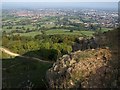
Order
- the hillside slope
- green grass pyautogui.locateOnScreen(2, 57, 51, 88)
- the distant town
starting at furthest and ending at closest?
the distant town < green grass pyautogui.locateOnScreen(2, 57, 51, 88) < the hillside slope

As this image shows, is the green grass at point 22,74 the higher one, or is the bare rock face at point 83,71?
the bare rock face at point 83,71

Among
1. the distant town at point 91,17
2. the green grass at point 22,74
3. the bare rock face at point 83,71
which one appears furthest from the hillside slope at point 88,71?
the distant town at point 91,17

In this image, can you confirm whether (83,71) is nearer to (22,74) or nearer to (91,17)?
(22,74)

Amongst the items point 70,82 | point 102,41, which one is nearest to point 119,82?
point 70,82

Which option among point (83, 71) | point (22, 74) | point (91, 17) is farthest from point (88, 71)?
point (91, 17)

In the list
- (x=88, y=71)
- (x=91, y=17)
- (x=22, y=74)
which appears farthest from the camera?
(x=91, y=17)

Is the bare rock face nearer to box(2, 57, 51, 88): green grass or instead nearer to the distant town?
box(2, 57, 51, 88): green grass

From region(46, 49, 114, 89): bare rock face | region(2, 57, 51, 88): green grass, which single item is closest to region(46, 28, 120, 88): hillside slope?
region(46, 49, 114, 89): bare rock face

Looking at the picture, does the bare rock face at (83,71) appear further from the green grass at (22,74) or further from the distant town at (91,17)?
the distant town at (91,17)
